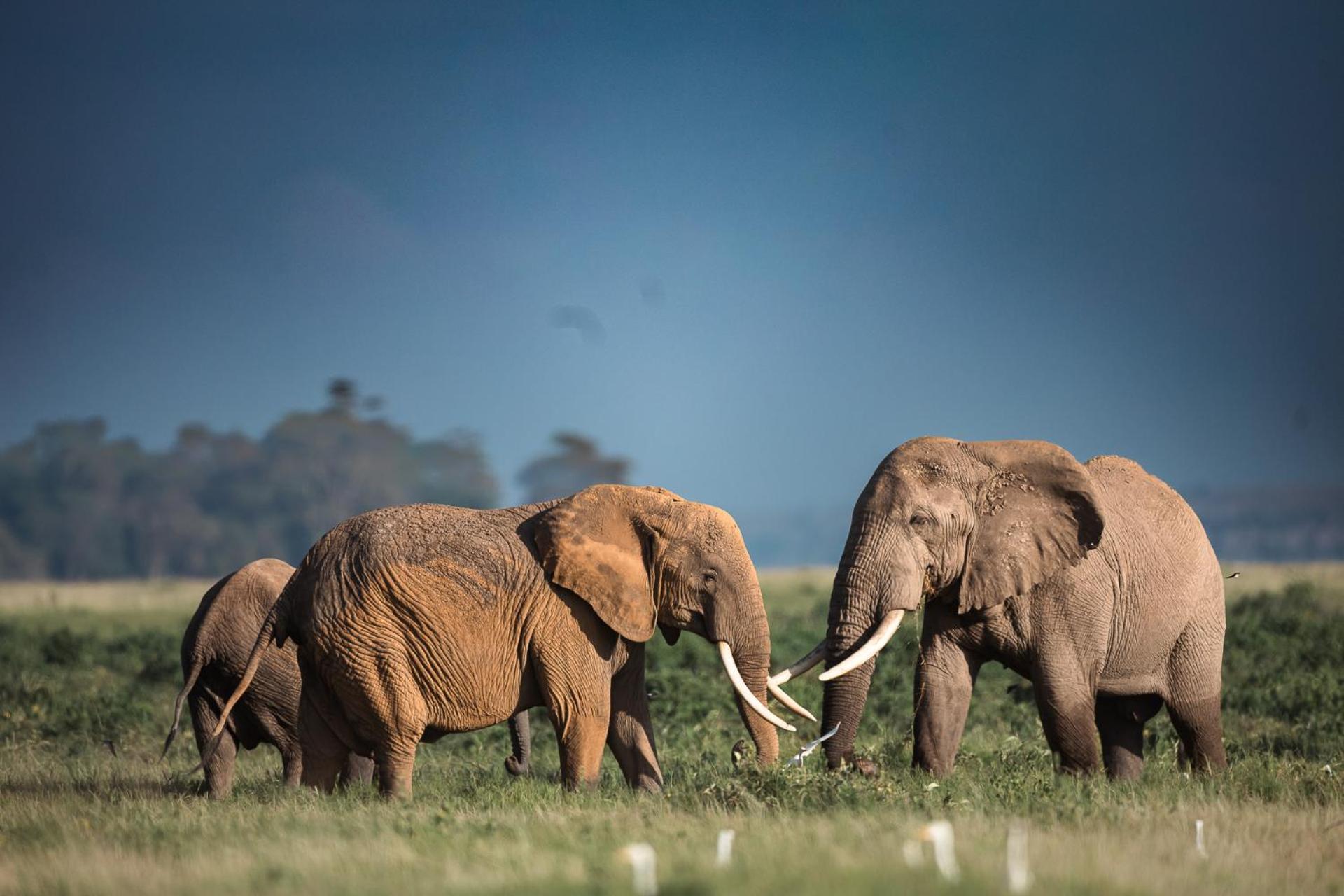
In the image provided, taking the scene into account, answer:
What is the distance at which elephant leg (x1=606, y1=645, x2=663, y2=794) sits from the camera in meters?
10.8

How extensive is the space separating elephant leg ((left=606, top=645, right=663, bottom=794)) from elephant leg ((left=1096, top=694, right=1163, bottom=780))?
11.3ft

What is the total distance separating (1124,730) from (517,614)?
15.5ft

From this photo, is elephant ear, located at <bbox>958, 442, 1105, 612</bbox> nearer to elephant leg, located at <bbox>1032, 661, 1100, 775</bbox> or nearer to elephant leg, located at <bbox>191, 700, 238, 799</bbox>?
elephant leg, located at <bbox>1032, 661, 1100, 775</bbox>

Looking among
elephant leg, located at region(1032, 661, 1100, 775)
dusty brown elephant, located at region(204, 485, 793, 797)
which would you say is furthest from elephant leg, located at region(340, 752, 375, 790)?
elephant leg, located at region(1032, 661, 1100, 775)

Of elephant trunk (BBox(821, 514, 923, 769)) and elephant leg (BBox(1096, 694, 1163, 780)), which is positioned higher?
elephant trunk (BBox(821, 514, 923, 769))

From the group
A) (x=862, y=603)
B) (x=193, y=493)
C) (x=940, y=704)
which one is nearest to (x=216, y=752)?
(x=862, y=603)

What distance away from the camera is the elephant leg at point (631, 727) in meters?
10.8

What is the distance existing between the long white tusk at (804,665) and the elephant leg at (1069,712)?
1.42m

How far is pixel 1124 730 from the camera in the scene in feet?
38.5

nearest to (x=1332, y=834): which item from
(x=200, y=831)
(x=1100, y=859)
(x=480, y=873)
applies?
(x=1100, y=859)

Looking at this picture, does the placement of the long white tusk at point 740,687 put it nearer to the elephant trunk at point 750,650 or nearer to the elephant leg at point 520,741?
the elephant trunk at point 750,650

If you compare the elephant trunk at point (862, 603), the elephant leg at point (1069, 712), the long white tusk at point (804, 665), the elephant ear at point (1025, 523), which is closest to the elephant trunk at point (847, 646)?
the elephant trunk at point (862, 603)

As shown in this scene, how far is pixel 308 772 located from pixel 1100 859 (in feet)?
19.1

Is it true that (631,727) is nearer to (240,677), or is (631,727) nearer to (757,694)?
(757,694)
